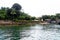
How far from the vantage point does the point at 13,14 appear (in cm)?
8612

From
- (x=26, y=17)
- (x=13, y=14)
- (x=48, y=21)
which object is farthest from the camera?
(x=48, y=21)

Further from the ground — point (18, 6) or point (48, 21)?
point (18, 6)

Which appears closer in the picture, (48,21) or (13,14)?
(13,14)

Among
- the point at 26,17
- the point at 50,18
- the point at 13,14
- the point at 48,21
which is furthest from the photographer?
the point at 50,18

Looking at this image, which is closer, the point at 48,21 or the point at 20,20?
the point at 20,20

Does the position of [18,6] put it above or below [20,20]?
above

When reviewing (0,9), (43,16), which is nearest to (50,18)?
(43,16)

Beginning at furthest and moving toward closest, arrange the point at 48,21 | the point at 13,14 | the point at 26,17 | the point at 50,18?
the point at 50,18
the point at 48,21
the point at 26,17
the point at 13,14

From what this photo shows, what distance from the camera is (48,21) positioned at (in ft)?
337

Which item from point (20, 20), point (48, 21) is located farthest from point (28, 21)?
point (48, 21)

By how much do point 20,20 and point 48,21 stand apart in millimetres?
18251

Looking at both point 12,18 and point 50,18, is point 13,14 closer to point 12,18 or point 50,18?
point 12,18

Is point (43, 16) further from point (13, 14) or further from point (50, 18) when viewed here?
point (13, 14)

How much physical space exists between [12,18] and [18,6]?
2164cm
